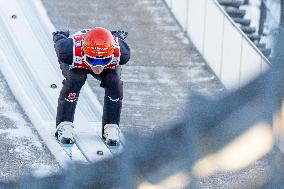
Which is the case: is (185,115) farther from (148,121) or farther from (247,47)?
(247,47)

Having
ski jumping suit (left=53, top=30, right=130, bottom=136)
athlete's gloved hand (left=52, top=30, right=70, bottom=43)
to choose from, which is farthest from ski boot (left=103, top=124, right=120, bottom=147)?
Answer: athlete's gloved hand (left=52, top=30, right=70, bottom=43)

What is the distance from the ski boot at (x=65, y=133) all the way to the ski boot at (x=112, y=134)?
1.15 ft

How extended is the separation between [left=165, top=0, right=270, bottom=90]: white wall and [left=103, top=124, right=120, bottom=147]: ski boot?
7.43 ft

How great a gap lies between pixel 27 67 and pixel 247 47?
2.58 m

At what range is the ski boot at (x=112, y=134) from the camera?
10.4m

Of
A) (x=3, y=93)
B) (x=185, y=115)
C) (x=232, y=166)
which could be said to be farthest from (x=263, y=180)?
(x=3, y=93)

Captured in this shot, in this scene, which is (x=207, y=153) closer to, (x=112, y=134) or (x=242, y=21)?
(x=112, y=134)

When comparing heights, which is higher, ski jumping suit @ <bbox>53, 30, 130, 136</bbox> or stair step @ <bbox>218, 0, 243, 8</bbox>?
ski jumping suit @ <bbox>53, 30, 130, 136</bbox>

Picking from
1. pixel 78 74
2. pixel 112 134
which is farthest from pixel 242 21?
pixel 78 74

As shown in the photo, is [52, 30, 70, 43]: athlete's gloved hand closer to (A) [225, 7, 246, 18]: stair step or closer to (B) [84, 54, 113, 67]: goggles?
(B) [84, 54, 113, 67]: goggles

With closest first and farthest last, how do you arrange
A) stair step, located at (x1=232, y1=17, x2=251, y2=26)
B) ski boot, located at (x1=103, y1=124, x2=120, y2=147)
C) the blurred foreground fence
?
the blurred foreground fence → ski boot, located at (x1=103, y1=124, x2=120, y2=147) → stair step, located at (x1=232, y1=17, x2=251, y2=26)

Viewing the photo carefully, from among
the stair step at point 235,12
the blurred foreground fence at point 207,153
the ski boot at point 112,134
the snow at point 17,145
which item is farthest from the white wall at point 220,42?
the snow at point 17,145

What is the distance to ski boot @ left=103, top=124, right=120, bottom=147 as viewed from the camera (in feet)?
34.0

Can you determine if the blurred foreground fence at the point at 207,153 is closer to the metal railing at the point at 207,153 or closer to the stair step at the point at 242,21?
the metal railing at the point at 207,153
